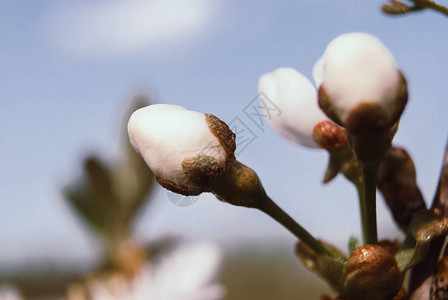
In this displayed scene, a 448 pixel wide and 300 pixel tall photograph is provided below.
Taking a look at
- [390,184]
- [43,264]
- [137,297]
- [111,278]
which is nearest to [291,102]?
[390,184]

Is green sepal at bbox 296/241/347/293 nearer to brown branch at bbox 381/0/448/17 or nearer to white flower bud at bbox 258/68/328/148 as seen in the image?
white flower bud at bbox 258/68/328/148

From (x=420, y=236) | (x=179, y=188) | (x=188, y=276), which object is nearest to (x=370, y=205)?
(x=420, y=236)

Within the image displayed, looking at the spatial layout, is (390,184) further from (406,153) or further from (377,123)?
(377,123)

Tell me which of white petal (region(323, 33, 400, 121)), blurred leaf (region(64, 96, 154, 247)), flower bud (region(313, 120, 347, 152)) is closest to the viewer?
white petal (region(323, 33, 400, 121))

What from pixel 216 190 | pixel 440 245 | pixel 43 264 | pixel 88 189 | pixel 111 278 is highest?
pixel 216 190

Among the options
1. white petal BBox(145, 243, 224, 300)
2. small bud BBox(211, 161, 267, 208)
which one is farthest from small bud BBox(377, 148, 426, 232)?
white petal BBox(145, 243, 224, 300)

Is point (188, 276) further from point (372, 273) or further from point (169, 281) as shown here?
point (372, 273)

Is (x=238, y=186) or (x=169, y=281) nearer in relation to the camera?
(x=238, y=186)
